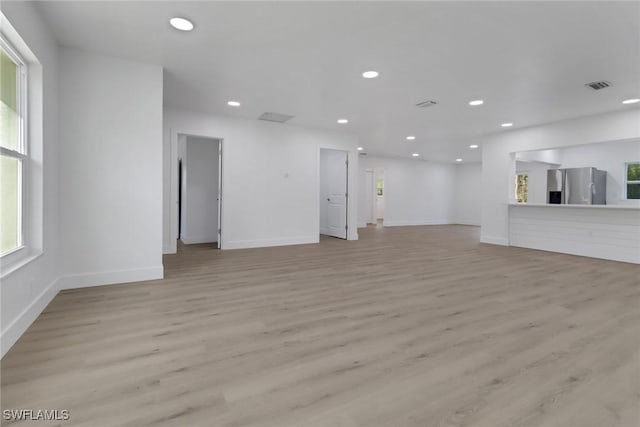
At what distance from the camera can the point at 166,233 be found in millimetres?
5555

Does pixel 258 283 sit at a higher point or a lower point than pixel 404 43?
lower

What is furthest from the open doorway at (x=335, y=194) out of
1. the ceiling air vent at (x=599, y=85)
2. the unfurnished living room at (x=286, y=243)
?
the ceiling air vent at (x=599, y=85)

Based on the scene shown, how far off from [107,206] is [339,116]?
162 inches

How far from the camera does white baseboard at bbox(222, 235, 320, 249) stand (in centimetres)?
606

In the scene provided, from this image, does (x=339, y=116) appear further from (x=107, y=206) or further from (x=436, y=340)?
(x=436, y=340)

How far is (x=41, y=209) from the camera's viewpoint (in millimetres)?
2703

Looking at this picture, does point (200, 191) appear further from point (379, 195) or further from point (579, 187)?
point (579, 187)

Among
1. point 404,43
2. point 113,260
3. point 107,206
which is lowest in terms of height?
point 113,260

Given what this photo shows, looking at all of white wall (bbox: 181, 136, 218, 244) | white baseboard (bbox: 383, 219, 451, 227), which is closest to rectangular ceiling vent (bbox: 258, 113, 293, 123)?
white wall (bbox: 181, 136, 218, 244)

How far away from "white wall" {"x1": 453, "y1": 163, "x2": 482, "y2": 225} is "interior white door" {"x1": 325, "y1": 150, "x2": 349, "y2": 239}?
281 inches

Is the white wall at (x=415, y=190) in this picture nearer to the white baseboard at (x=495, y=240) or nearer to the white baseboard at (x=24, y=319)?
the white baseboard at (x=495, y=240)

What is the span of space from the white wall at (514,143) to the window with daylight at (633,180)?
12.0 ft

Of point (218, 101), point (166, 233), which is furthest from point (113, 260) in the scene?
point (218, 101)

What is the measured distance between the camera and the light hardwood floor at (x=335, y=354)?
57.1 inches
